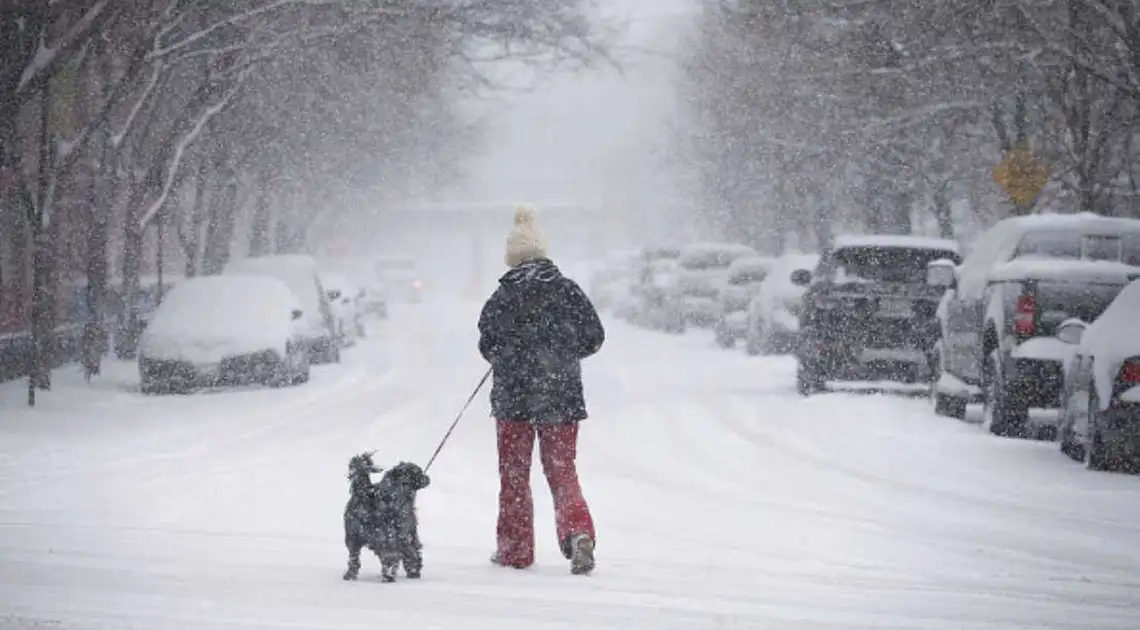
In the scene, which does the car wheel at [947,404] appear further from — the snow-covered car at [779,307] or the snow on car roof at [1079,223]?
the snow-covered car at [779,307]

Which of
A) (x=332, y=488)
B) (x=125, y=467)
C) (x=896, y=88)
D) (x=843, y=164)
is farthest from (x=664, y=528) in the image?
(x=843, y=164)

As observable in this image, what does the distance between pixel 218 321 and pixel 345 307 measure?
506 inches

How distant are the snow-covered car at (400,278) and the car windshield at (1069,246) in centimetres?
5090

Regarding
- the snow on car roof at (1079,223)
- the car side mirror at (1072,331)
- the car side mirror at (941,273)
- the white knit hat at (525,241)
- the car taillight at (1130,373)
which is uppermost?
the snow on car roof at (1079,223)

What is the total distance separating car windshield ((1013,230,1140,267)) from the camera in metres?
16.9

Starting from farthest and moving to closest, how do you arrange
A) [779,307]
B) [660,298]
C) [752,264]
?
[660,298], [752,264], [779,307]

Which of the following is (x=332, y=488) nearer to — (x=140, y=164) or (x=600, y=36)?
(x=600, y=36)

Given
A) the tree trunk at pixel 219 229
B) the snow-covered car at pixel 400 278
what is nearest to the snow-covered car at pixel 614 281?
the snow-covered car at pixel 400 278

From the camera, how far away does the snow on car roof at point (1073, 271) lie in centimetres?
1602

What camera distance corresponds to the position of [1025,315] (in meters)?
16.1

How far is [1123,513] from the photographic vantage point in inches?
463

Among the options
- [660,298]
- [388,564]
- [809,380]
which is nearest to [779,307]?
[809,380]

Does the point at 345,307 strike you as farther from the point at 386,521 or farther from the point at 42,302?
the point at 386,521

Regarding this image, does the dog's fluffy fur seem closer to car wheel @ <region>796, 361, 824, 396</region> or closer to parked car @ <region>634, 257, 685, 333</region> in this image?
car wheel @ <region>796, 361, 824, 396</region>
